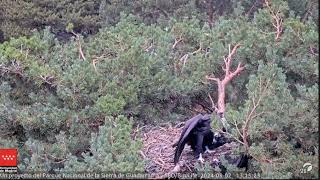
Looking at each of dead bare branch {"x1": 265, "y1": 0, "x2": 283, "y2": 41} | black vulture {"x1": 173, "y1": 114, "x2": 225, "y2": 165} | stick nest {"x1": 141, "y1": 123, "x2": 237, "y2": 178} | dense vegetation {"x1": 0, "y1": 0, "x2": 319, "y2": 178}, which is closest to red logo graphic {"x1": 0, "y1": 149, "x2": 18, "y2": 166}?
dense vegetation {"x1": 0, "y1": 0, "x2": 319, "y2": 178}

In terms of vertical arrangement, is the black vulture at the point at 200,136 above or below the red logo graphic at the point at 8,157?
above

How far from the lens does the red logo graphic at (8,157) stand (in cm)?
412

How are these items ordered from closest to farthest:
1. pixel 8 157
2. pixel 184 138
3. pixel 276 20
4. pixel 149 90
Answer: pixel 184 138 < pixel 8 157 < pixel 149 90 < pixel 276 20

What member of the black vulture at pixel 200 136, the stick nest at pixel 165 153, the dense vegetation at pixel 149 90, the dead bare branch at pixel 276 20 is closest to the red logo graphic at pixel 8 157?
the dense vegetation at pixel 149 90

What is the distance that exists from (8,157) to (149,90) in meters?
1.32

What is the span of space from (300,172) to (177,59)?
7.14 feet

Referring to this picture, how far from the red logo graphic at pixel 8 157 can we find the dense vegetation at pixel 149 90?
0.08 meters

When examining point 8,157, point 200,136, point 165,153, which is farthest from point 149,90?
point 8,157

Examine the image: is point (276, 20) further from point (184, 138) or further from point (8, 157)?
point (8, 157)

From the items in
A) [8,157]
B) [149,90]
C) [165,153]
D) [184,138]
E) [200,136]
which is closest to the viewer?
[184,138]

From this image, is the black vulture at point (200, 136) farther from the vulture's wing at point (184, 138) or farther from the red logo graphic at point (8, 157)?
the red logo graphic at point (8, 157)

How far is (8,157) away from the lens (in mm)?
4137

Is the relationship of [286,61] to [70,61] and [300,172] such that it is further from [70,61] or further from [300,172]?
[70,61]

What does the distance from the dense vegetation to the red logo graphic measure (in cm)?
8
